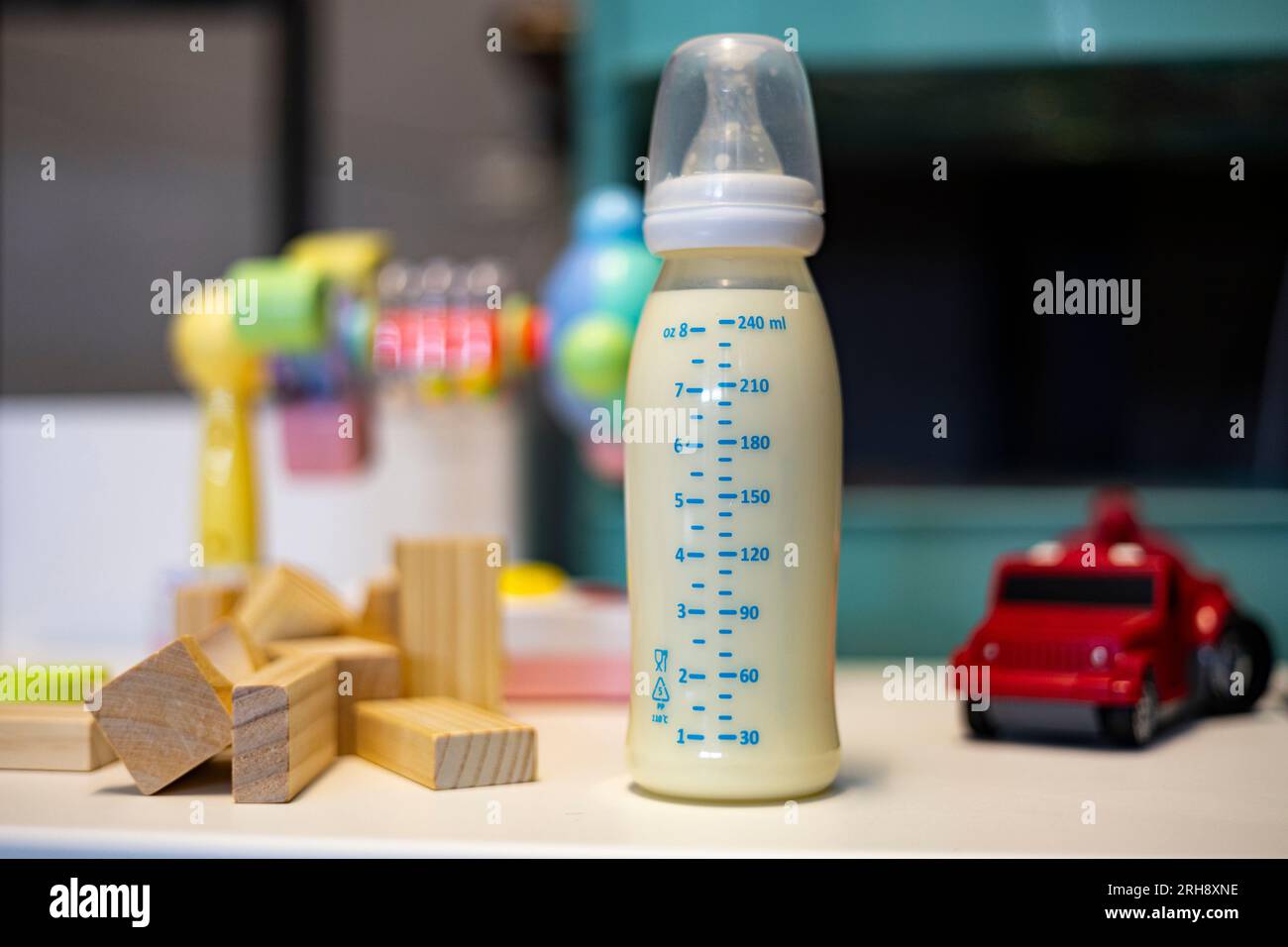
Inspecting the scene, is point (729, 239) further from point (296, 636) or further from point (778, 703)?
point (296, 636)

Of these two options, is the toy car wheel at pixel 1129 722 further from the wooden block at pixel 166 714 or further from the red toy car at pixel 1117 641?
the wooden block at pixel 166 714

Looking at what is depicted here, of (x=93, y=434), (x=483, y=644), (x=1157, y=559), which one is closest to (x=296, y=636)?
(x=483, y=644)

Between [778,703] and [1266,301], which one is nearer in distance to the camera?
[778,703]

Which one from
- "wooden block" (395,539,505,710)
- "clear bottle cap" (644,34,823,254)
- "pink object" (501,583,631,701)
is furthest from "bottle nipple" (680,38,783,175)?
"pink object" (501,583,631,701)

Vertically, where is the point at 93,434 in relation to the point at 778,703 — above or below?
above

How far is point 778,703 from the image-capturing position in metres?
0.60

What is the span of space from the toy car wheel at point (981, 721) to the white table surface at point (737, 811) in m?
0.01

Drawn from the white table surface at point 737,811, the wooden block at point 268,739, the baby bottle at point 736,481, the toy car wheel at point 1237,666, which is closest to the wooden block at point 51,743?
the white table surface at point 737,811

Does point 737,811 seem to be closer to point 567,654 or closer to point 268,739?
point 268,739

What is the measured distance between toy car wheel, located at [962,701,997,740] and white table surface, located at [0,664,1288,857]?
0.01 meters

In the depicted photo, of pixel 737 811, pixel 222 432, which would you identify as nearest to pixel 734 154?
pixel 737 811

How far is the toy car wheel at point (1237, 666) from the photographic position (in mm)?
839
